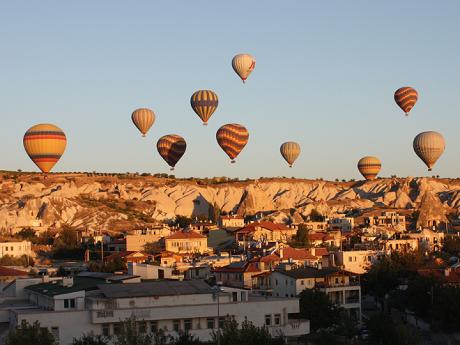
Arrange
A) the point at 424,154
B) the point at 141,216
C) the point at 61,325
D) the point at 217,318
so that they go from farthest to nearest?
the point at 141,216 → the point at 424,154 → the point at 217,318 → the point at 61,325

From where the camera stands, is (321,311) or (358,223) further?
(358,223)

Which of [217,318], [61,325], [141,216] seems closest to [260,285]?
[217,318]

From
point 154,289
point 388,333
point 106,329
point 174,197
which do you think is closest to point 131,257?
point 154,289

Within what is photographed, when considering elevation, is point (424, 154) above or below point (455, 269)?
above

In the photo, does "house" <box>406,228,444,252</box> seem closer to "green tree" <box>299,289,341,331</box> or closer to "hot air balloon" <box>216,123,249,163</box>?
"hot air balloon" <box>216,123,249,163</box>

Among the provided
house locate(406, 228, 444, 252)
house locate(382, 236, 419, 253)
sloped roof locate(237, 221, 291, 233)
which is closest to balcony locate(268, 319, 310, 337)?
house locate(382, 236, 419, 253)

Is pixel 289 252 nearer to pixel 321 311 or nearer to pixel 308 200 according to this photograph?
pixel 321 311

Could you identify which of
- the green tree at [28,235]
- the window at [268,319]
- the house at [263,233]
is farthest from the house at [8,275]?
the green tree at [28,235]

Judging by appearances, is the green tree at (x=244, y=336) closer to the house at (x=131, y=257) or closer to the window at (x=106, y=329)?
the window at (x=106, y=329)
